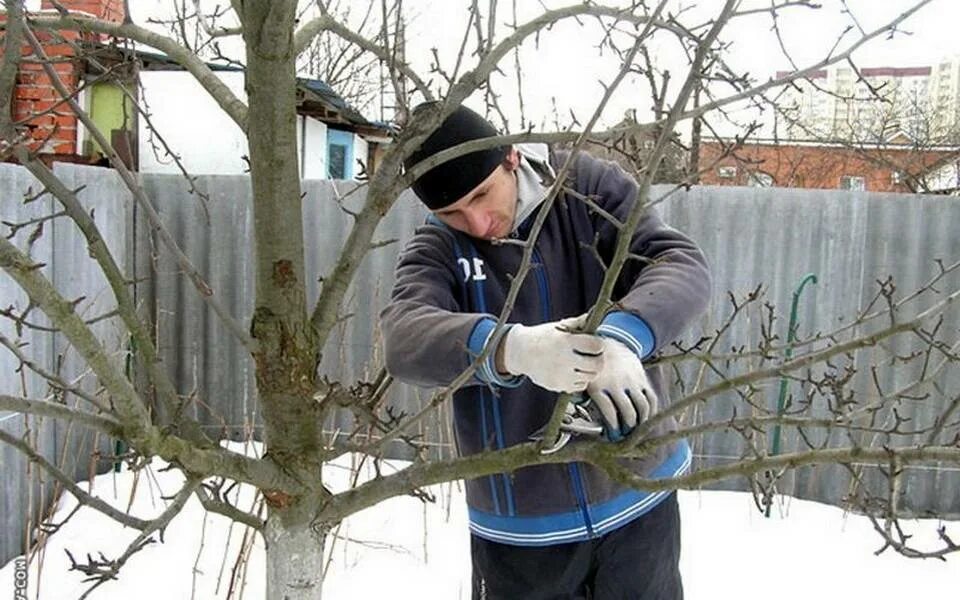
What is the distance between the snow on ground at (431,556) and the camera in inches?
146

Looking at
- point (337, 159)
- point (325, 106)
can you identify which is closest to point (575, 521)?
point (325, 106)

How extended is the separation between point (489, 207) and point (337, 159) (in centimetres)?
910

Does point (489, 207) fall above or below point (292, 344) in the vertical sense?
above

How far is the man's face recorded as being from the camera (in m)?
1.55

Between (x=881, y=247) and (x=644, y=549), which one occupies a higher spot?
(x=881, y=247)

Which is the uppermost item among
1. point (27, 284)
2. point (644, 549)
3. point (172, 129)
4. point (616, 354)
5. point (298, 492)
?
point (172, 129)

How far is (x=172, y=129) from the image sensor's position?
869cm

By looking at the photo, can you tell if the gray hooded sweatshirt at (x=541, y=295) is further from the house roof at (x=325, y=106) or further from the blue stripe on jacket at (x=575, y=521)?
the house roof at (x=325, y=106)

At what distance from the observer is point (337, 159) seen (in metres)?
10.4

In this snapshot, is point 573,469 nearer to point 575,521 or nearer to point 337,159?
point 575,521

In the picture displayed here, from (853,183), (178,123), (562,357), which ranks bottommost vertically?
(562,357)

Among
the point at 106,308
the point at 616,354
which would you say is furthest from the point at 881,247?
the point at 106,308

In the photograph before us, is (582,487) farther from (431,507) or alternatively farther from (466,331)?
(431,507)

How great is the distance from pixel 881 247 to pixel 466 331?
13.9 feet
